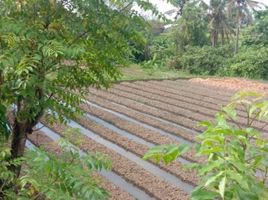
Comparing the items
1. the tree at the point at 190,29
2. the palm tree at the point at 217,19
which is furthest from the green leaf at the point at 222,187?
the palm tree at the point at 217,19

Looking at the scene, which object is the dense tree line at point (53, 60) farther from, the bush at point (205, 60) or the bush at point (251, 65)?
the bush at point (205, 60)

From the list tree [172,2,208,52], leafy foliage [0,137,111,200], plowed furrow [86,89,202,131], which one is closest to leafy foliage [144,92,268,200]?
leafy foliage [0,137,111,200]

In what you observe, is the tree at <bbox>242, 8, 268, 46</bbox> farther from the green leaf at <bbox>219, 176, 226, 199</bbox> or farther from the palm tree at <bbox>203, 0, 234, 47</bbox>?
the green leaf at <bbox>219, 176, 226, 199</bbox>

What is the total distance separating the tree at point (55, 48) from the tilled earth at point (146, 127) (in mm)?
340

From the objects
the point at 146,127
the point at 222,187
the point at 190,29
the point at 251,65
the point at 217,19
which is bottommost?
the point at 146,127

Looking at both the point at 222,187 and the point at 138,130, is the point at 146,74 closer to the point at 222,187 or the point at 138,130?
the point at 138,130

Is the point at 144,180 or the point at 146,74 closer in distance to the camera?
the point at 144,180

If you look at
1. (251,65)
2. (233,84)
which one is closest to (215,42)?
(251,65)

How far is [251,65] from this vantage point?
1644cm

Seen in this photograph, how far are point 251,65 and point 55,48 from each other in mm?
15646

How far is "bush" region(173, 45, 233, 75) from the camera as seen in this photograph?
1781cm

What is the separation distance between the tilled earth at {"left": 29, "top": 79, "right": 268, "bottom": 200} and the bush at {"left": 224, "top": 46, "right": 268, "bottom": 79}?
4.10 meters

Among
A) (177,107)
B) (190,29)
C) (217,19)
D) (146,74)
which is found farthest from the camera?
(217,19)

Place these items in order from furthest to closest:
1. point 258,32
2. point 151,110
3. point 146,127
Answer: point 258,32 < point 151,110 < point 146,127
